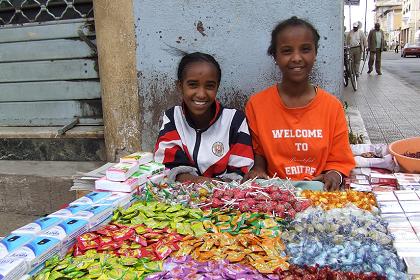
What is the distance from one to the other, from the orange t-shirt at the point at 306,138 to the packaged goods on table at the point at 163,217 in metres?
0.88

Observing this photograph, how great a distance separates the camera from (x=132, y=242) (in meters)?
1.78

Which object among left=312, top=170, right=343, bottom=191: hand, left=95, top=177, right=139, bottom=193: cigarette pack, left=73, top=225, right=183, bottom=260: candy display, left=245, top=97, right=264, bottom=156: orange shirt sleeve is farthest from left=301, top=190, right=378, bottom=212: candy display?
left=95, top=177, right=139, bottom=193: cigarette pack

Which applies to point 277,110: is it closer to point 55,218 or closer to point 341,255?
point 341,255

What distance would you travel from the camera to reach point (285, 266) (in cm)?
154

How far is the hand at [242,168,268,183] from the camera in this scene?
2605 mm

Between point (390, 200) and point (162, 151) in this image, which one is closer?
point (390, 200)

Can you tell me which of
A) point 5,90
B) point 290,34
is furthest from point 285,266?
point 5,90

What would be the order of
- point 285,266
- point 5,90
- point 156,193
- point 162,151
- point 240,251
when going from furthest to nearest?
point 5,90 < point 162,151 < point 156,193 < point 240,251 < point 285,266

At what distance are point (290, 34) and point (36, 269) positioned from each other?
1.84m

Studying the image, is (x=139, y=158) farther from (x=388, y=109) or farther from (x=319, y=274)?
(x=388, y=109)

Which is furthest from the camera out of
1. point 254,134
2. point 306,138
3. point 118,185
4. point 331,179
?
point 254,134

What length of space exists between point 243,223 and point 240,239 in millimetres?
165

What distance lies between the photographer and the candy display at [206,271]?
4.83ft

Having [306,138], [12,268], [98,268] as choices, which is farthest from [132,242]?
[306,138]
